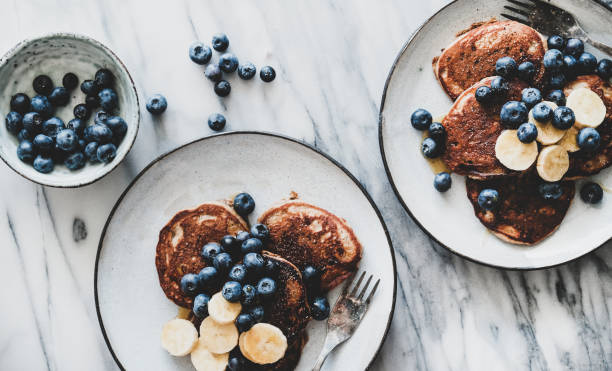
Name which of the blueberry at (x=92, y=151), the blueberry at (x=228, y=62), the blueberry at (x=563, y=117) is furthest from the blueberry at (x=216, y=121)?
the blueberry at (x=563, y=117)

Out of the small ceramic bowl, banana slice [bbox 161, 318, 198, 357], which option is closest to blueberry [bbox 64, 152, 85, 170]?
the small ceramic bowl

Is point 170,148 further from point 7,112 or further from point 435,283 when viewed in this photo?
point 435,283

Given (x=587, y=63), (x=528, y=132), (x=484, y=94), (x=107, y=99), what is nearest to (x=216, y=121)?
(x=107, y=99)

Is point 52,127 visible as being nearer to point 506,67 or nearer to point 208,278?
point 208,278

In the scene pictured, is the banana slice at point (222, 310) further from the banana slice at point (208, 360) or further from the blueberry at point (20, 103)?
the blueberry at point (20, 103)

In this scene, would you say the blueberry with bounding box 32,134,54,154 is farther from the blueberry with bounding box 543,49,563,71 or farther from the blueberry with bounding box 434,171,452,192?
the blueberry with bounding box 543,49,563,71

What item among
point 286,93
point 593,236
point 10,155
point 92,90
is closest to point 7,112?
point 10,155
